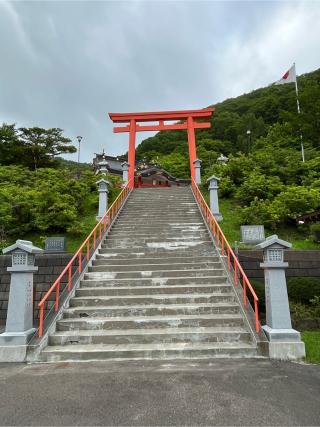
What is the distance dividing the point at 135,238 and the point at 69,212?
2.87m

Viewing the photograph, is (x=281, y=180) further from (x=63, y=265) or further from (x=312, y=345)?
(x=63, y=265)

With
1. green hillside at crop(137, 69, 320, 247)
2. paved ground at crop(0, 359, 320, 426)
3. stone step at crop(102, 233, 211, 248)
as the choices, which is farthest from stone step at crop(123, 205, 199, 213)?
paved ground at crop(0, 359, 320, 426)

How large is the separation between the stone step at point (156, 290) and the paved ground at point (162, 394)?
208 centimetres

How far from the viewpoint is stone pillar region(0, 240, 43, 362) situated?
5023 millimetres

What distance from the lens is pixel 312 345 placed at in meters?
5.28

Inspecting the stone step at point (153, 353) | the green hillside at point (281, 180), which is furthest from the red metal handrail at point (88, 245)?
the green hillside at point (281, 180)

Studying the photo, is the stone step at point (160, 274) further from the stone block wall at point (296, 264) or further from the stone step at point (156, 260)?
the stone block wall at point (296, 264)

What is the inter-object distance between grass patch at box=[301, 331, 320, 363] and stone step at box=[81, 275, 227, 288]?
195cm

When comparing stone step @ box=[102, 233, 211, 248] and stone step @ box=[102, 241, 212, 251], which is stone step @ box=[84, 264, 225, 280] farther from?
stone step @ box=[102, 233, 211, 248]

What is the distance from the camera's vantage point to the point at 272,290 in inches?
204

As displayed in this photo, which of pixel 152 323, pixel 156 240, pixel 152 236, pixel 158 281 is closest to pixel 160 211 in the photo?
pixel 152 236

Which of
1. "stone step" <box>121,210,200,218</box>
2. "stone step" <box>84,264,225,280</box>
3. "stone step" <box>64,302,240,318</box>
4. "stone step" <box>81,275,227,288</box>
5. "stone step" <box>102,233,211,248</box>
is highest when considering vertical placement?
"stone step" <box>121,210,200,218</box>

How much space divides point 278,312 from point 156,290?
105 inches

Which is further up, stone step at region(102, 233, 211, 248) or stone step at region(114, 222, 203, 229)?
stone step at region(114, 222, 203, 229)
